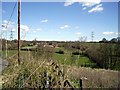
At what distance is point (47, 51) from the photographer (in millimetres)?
7258

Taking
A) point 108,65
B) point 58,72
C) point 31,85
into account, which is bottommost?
point 108,65

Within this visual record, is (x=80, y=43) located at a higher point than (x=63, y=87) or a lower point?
higher

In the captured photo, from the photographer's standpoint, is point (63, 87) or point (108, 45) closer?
point (63, 87)

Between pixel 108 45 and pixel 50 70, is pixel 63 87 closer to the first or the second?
pixel 50 70

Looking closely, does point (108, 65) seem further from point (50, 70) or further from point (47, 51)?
point (50, 70)

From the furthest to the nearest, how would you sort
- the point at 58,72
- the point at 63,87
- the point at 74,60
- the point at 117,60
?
the point at 117,60 → the point at 74,60 → the point at 58,72 → the point at 63,87

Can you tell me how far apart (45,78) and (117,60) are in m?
18.4

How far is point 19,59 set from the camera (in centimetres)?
720

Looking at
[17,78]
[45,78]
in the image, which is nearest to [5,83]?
[17,78]

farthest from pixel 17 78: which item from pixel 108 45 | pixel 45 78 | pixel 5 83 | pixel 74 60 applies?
pixel 108 45

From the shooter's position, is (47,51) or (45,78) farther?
(47,51)

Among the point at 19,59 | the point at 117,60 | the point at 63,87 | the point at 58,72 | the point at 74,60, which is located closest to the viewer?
the point at 63,87

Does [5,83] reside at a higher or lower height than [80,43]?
lower

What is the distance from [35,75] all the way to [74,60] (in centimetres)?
105
